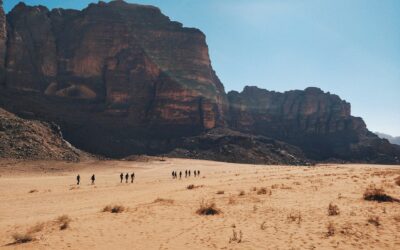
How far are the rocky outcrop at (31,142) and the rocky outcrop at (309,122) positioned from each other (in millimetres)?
89019

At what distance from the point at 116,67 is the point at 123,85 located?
7.62 metres

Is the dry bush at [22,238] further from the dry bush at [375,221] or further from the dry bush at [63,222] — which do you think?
the dry bush at [375,221]

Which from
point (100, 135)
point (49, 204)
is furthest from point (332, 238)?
point (100, 135)

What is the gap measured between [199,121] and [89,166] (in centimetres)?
5847

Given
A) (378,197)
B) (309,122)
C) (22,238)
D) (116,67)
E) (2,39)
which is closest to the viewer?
(22,238)

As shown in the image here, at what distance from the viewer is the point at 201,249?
38.4ft

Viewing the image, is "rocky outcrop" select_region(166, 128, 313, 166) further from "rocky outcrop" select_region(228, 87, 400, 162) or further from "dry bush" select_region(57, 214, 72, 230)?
"dry bush" select_region(57, 214, 72, 230)

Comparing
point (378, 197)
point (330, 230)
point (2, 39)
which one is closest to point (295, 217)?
point (330, 230)

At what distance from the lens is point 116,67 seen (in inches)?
4641

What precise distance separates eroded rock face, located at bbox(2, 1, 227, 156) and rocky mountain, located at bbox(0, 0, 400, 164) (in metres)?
0.33

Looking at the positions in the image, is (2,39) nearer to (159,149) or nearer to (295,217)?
(159,149)

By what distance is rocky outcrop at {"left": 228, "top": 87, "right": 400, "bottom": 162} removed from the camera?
139875mm

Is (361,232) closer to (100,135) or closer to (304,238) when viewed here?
(304,238)

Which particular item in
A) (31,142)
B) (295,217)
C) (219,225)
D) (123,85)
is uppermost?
(123,85)
